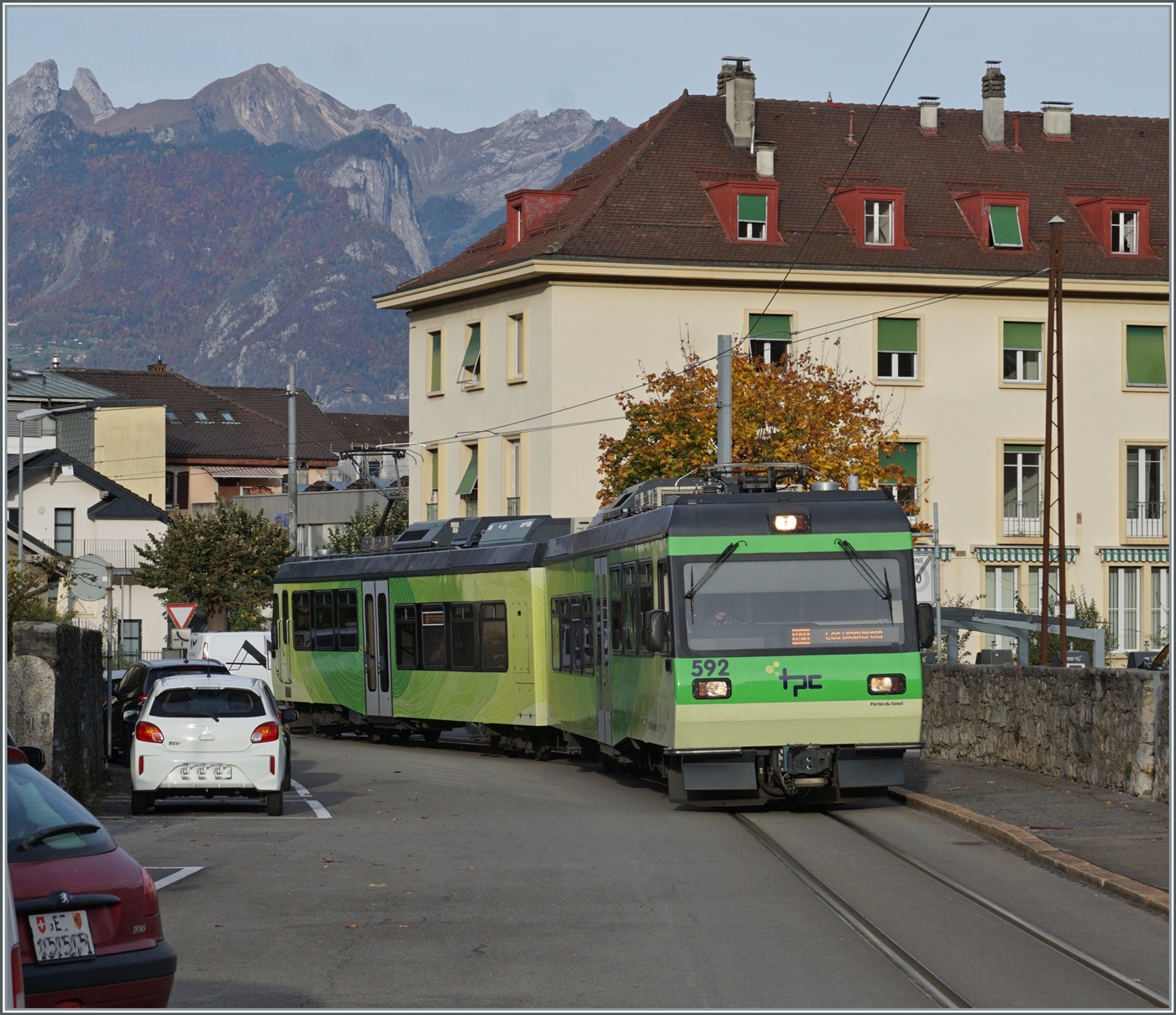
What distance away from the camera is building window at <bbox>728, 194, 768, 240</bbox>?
52.9m

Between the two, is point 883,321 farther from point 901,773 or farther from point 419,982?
point 419,982

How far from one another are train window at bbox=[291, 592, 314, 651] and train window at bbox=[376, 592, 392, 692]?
138 inches

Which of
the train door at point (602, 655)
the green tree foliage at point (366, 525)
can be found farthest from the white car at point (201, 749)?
the green tree foliage at point (366, 525)

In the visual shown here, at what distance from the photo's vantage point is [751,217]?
53031mm

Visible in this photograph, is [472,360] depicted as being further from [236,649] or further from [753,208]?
[236,649]

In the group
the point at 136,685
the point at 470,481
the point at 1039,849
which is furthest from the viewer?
the point at 470,481

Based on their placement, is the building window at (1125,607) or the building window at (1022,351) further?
the building window at (1022,351)

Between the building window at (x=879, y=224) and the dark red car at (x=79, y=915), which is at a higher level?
the building window at (x=879, y=224)

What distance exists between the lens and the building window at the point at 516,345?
173ft

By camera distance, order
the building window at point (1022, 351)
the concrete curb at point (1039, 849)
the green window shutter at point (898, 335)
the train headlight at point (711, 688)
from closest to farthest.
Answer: the concrete curb at point (1039, 849), the train headlight at point (711, 688), the green window shutter at point (898, 335), the building window at point (1022, 351)

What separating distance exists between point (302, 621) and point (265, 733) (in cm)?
1723

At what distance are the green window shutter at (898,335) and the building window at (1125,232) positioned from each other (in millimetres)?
6547

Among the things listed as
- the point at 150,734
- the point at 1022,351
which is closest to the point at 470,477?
the point at 1022,351

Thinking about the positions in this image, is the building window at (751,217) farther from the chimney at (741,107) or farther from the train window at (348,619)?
the train window at (348,619)
